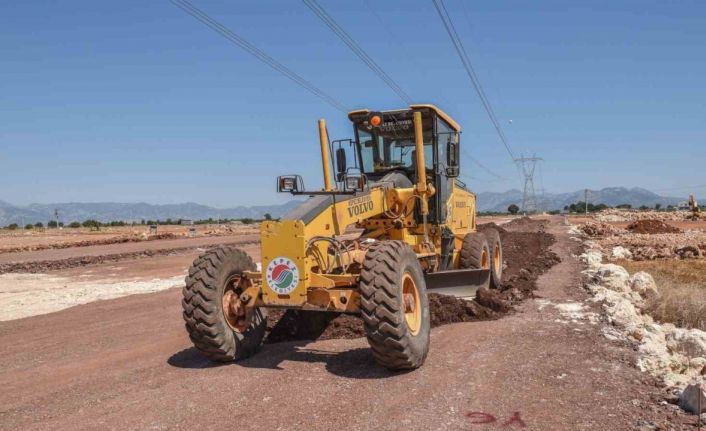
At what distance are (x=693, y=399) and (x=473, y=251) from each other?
6467 mm

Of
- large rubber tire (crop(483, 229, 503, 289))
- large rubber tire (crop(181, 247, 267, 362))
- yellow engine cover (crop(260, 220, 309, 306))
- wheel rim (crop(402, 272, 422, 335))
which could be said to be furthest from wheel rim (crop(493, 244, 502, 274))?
yellow engine cover (crop(260, 220, 309, 306))

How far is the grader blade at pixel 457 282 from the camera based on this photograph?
9.88 meters

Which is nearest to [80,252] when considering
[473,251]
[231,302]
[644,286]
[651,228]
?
[473,251]

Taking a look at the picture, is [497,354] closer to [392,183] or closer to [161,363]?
[392,183]

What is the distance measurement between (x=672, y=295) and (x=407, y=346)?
7849mm

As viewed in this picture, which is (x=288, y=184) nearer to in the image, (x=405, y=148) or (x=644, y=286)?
(x=405, y=148)

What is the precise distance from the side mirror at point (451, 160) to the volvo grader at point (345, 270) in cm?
40

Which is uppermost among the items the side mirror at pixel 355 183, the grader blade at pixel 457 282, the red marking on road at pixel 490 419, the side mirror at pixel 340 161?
the side mirror at pixel 340 161

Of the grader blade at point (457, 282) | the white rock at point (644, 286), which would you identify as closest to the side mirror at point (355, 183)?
the grader blade at point (457, 282)

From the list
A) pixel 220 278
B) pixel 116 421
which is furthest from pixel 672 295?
pixel 116 421

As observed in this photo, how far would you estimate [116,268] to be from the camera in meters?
22.5

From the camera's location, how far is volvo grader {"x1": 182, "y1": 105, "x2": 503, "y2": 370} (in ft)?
21.4

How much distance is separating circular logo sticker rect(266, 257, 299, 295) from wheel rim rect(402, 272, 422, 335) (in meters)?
1.32

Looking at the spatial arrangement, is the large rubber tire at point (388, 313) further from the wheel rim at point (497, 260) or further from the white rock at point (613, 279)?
the white rock at point (613, 279)
